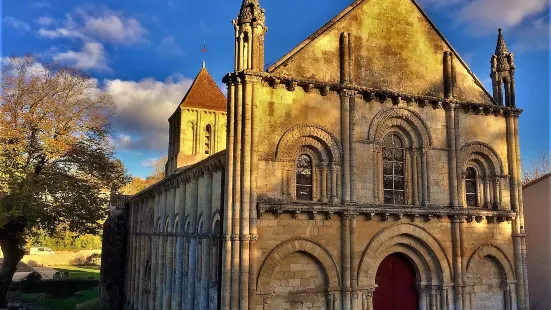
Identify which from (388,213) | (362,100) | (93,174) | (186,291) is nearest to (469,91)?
(362,100)

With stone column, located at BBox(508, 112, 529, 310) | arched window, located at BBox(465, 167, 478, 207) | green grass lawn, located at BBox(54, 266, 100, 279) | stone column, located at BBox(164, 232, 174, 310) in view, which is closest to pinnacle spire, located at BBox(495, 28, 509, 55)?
stone column, located at BBox(508, 112, 529, 310)

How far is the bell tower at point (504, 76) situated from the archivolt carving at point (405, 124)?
4283 millimetres

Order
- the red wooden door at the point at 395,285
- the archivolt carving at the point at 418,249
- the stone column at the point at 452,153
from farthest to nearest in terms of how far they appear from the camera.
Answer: the stone column at the point at 452,153 < the red wooden door at the point at 395,285 < the archivolt carving at the point at 418,249

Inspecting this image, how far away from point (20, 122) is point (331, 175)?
2150 cm

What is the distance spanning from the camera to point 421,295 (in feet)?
53.6

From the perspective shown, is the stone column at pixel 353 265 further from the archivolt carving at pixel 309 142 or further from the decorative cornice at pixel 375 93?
the decorative cornice at pixel 375 93

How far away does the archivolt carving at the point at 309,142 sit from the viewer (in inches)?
573

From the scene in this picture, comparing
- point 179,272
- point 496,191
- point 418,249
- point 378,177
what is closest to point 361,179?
point 378,177

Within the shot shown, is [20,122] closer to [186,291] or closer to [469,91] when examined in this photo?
[186,291]

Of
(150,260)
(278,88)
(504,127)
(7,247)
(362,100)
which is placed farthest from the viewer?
(7,247)

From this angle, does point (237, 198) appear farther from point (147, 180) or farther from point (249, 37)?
point (147, 180)

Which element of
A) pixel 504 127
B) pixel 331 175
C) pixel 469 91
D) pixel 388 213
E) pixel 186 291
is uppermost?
pixel 469 91

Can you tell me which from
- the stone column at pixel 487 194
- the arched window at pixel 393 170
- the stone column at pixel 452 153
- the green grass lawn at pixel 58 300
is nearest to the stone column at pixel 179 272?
the arched window at pixel 393 170

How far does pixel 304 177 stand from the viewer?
15070 millimetres
